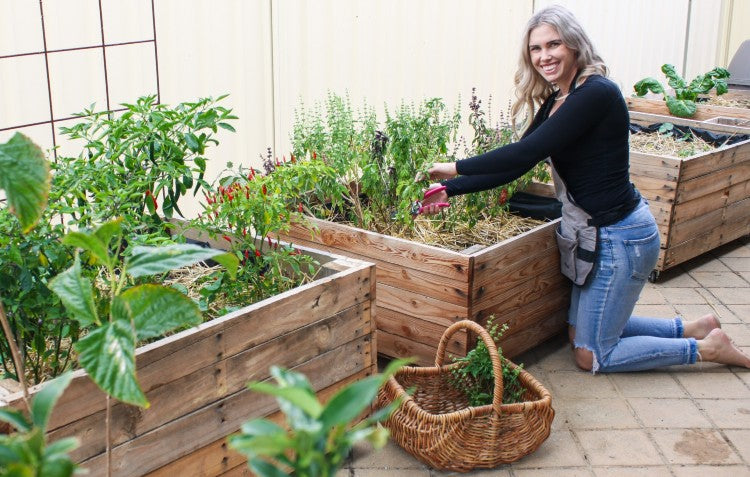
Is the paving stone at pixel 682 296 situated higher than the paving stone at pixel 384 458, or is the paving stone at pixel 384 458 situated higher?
the paving stone at pixel 384 458

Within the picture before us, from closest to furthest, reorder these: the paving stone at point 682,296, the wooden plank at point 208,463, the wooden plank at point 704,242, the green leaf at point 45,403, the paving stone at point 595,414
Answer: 1. the green leaf at point 45,403
2. the wooden plank at point 208,463
3. the paving stone at point 595,414
4. the paving stone at point 682,296
5. the wooden plank at point 704,242

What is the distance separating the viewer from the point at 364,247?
3727 millimetres

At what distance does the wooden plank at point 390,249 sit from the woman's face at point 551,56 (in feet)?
2.63

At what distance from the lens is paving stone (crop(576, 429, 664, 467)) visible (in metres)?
3.19

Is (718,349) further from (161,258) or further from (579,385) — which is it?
(161,258)

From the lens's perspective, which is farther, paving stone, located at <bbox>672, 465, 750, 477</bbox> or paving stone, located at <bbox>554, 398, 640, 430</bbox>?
paving stone, located at <bbox>554, 398, 640, 430</bbox>

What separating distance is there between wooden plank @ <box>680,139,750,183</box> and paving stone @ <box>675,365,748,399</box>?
1.21 m

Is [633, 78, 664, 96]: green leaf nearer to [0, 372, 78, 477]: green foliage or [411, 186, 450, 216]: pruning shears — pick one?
[411, 186, 450, 216]: pruning shears

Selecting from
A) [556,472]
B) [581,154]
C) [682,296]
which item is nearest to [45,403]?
[556,472]

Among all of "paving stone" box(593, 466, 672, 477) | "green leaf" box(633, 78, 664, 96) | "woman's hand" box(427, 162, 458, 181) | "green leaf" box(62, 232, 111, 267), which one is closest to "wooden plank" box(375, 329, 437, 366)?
"woman's hand" box(427, 162, 458, 181)

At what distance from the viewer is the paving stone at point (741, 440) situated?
128 inches

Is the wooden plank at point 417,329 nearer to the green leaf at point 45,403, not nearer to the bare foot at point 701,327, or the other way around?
the bare foot at point 701,327

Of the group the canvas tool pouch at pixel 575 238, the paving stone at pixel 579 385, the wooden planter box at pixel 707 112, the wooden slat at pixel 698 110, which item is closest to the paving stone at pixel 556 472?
the paving stone at pixel 579 385

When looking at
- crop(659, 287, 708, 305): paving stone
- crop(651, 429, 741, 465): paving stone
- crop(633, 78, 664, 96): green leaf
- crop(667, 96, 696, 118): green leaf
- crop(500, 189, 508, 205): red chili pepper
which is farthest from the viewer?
crop(633, 78, 664, 96): green leaf
